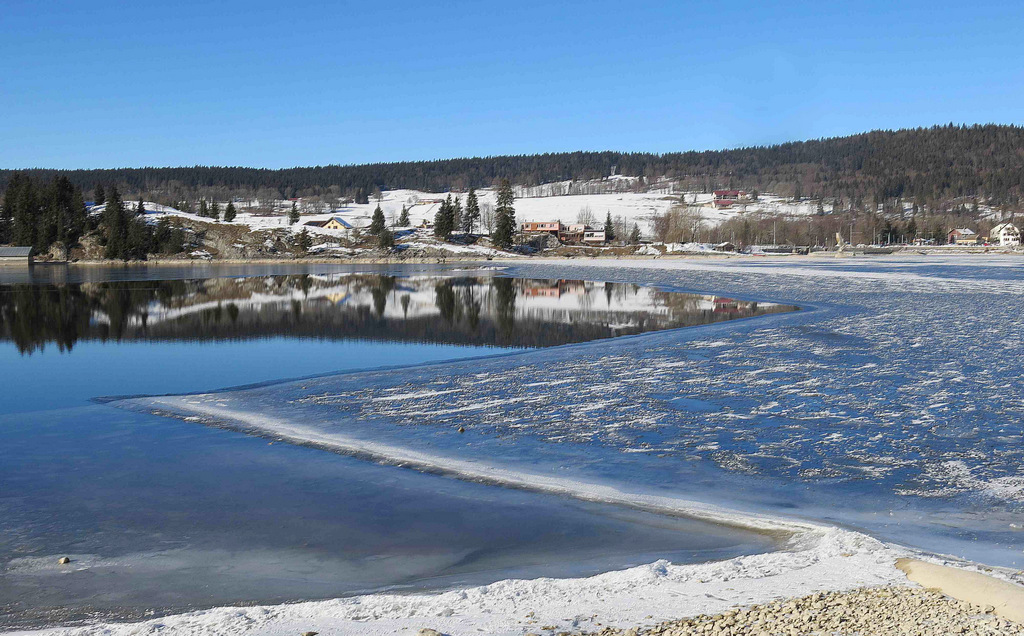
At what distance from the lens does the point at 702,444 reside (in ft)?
31.3

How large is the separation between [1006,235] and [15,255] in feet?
520

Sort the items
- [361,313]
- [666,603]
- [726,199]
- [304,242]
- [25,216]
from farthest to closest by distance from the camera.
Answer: [726,199] → [304,242] → [25,216] → [361,313] → [666,603]

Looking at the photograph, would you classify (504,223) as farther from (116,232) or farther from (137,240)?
(116,232)

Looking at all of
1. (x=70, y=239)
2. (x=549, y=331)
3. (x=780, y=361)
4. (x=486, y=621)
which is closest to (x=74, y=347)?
(x=549, y=331)

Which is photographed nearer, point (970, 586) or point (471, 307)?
point (970, 586)

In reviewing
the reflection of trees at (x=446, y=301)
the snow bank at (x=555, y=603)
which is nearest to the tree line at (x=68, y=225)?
the reflection of trees at (x=446, y=301)

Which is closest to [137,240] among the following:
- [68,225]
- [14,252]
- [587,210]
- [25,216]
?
[68,225]

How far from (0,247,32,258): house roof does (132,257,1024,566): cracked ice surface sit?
10259cm

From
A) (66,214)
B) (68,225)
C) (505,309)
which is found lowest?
(505,309)

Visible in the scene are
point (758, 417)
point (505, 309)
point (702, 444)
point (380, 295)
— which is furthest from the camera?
point (380, 295)

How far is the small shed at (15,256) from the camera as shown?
9844cm

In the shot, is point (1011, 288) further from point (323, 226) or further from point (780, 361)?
point (323, 226)

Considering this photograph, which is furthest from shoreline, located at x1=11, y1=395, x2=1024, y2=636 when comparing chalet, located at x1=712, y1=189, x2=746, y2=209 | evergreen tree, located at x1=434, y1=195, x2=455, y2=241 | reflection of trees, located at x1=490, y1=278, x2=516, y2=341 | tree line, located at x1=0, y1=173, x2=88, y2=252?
chalet, located at x1=712, y1=189, x2=746, y2=209

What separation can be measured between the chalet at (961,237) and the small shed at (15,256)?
151 meters
